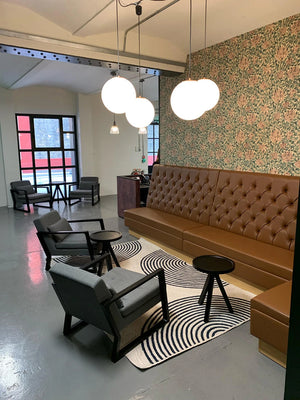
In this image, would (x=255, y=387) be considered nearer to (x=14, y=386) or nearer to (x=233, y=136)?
(x=14, y=386)

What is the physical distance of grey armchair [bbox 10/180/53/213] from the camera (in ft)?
23.3

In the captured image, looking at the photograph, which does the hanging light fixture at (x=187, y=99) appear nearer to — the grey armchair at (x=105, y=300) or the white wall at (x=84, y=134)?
the grey armchair at (x=105, y=300)

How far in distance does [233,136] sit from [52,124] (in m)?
5.87

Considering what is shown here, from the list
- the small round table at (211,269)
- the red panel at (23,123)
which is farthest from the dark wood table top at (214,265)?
the red panel at (23,123)

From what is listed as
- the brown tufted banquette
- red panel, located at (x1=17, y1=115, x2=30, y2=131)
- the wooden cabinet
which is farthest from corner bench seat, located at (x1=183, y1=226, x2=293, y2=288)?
red panel, located at (x1=17, y1=115, x2=30, y2=131)

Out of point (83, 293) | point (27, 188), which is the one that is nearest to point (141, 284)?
point (83, 293)

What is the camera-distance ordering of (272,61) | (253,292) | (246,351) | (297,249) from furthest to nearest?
(272,61), (253,292), (246,351), (297,249)

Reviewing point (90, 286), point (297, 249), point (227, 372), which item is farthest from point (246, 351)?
point (297, 249)

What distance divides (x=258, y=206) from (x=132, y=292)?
1.90m

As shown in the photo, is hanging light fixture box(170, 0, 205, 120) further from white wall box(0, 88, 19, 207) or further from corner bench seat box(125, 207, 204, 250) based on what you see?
white wall box(0, 88, 19, 207)

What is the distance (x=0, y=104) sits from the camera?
7145 millimetres

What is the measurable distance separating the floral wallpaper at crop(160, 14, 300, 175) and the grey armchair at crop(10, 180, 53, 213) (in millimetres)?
4165

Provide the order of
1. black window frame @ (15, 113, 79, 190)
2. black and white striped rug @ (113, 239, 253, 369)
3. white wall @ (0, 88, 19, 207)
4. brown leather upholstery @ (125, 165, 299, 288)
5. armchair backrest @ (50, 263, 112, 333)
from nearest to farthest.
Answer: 1. armchair backrest @ (50, 263, 112, 333)
2. black and white striped rug @ (113, 239, 253, 369)
3. brown leather upholstery @ (125, 165, 299, 288)
4. white wall @ (0, 88, 19, 207)
5. black window frame @ (15, 113, 79, 190)

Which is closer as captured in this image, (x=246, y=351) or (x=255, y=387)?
(x=255, y=387)
